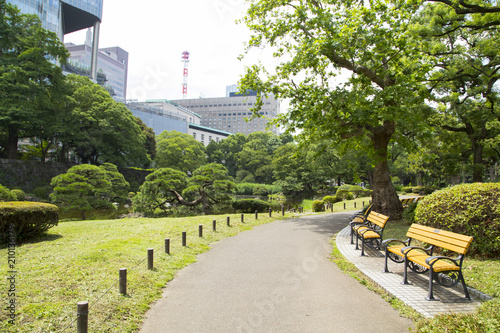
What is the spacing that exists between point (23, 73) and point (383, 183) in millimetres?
29834

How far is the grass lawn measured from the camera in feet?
12.8

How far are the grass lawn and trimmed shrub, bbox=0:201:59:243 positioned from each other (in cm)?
46

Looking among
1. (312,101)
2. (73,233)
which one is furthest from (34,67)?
(312,101)

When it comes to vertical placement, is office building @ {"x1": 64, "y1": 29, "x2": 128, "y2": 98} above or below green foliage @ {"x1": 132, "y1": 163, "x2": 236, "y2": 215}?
above

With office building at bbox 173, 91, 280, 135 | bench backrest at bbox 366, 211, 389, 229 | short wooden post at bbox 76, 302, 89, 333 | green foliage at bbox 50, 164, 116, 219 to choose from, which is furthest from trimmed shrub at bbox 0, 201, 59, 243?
office building at bbox 173, 91, 280, 135

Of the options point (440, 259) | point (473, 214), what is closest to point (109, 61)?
point (473, 214)

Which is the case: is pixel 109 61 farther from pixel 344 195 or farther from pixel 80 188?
pixel 80 188

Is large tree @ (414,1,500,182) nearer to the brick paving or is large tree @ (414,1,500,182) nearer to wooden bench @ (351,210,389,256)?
wooden bench @ (351,210,389,256)

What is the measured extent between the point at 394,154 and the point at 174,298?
34.9m

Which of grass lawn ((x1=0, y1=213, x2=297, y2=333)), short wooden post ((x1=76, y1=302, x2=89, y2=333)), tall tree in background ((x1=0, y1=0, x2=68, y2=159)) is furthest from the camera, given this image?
tall tree in background ((x1=0, y1=0, x2=68, y2=159))

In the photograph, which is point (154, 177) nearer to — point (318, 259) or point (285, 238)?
point (285, 238)

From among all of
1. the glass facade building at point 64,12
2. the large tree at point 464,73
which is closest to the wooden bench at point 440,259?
the large tree at point 464,73

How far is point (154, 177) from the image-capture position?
20000mm

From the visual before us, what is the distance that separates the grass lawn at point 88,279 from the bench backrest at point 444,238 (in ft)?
17.5
